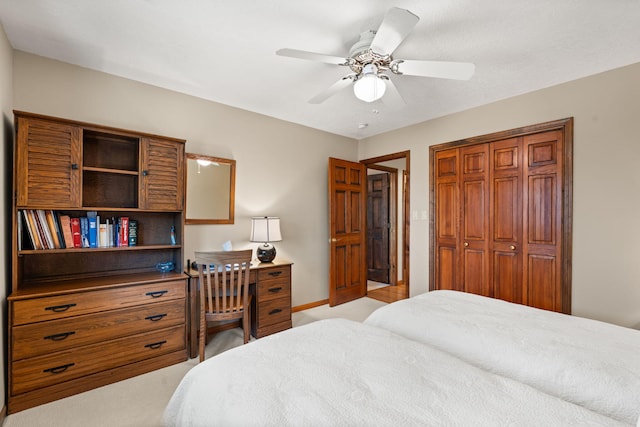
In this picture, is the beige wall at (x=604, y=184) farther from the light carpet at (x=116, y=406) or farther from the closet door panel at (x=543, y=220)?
the light carpet at (x=116, y=406)

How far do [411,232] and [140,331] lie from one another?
3.16 meters

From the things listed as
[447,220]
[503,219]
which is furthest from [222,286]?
[503,219]

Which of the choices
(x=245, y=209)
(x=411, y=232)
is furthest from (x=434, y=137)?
(x=245, y=209)

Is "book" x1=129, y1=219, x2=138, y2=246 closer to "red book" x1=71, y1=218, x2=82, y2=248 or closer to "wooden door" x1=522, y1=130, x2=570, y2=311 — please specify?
"red book" x1=71, y1=218, x2=82, y2=248

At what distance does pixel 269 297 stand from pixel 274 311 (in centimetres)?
17

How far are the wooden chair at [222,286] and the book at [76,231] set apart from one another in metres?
0.85

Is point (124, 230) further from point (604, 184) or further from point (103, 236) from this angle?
point (604, 184)

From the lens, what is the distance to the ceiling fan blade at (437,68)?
179 cm

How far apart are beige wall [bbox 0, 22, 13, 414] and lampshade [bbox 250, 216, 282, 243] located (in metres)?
1.86

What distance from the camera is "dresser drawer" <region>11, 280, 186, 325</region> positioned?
193 cm

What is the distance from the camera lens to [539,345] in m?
1.42

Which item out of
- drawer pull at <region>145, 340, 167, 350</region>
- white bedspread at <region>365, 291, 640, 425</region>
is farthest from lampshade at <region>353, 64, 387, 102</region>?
drawer pull at <region>145, 340, 167, 350</region>

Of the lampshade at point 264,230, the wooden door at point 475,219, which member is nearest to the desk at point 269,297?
the lampshade at point 264,230

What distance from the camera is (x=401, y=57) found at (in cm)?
231
